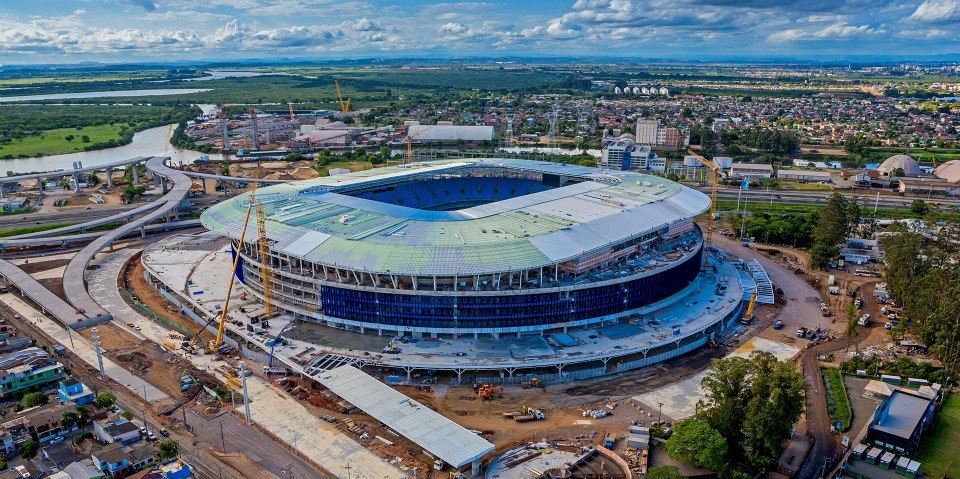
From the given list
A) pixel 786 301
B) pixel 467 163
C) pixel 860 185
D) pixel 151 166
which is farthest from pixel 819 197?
pixel 151 166

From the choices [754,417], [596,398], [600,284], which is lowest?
[596,398]

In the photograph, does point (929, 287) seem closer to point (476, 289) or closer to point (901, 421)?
point (901, 421)

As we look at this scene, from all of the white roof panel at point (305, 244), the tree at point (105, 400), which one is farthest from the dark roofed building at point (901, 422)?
the tree at point (105, 400)

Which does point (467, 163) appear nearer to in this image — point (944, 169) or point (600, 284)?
point (600, 284)

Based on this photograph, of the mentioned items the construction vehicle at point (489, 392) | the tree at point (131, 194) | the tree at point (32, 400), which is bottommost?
the construction vehicle at point (489, 392)

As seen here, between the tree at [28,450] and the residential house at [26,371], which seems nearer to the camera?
the tree at [28,450]

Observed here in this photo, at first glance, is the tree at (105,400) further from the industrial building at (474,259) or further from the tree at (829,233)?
the tree at (829,233)

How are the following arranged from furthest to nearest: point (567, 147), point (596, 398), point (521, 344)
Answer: point (567, 147), point (521, 344), point (596, 398)

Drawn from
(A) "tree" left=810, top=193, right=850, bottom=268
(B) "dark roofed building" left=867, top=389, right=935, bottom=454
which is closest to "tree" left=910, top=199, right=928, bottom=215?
(A) "tree" left=810, top=193, right=850, bottom=268
